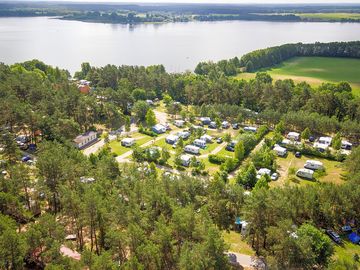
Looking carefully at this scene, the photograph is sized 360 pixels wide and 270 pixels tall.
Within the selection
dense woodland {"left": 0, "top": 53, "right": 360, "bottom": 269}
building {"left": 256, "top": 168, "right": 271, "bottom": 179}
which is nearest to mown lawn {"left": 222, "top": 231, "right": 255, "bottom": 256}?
dense woodland {"left": 0, "top": 53, "right": 360, "bottom": 269}

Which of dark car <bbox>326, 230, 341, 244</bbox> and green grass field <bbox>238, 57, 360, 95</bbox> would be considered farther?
green grass field <bbox>238, 57, 360, 95</bbox>

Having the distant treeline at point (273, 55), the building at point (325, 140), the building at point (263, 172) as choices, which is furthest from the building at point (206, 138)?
the distant treeline at point (273, 55)

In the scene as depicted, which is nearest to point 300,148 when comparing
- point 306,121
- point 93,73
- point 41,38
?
point 306,121

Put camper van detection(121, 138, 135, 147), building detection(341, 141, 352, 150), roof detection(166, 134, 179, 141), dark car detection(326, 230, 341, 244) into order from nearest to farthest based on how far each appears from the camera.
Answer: dark car detection(326, 230, 341, 244) → building detection(341, 141, 352, 150) → camper van detection(121, 138, 135, 147) → roof detection(166, 134, 179, 141)

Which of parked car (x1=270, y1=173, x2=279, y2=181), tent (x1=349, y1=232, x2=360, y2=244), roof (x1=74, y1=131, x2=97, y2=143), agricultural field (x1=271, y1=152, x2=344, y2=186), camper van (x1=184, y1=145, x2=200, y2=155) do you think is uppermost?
roof (x1=74, y1=131, x2=97, y2=143)

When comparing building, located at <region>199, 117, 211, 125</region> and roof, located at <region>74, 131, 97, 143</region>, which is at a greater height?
roof, located at <region>74, 131, 97, 143</region>

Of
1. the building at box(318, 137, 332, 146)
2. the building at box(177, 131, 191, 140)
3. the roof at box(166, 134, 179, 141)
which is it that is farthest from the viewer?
the building at box(177, 131, 191, 140)

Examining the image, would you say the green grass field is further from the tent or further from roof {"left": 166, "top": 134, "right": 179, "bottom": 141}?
the tent
